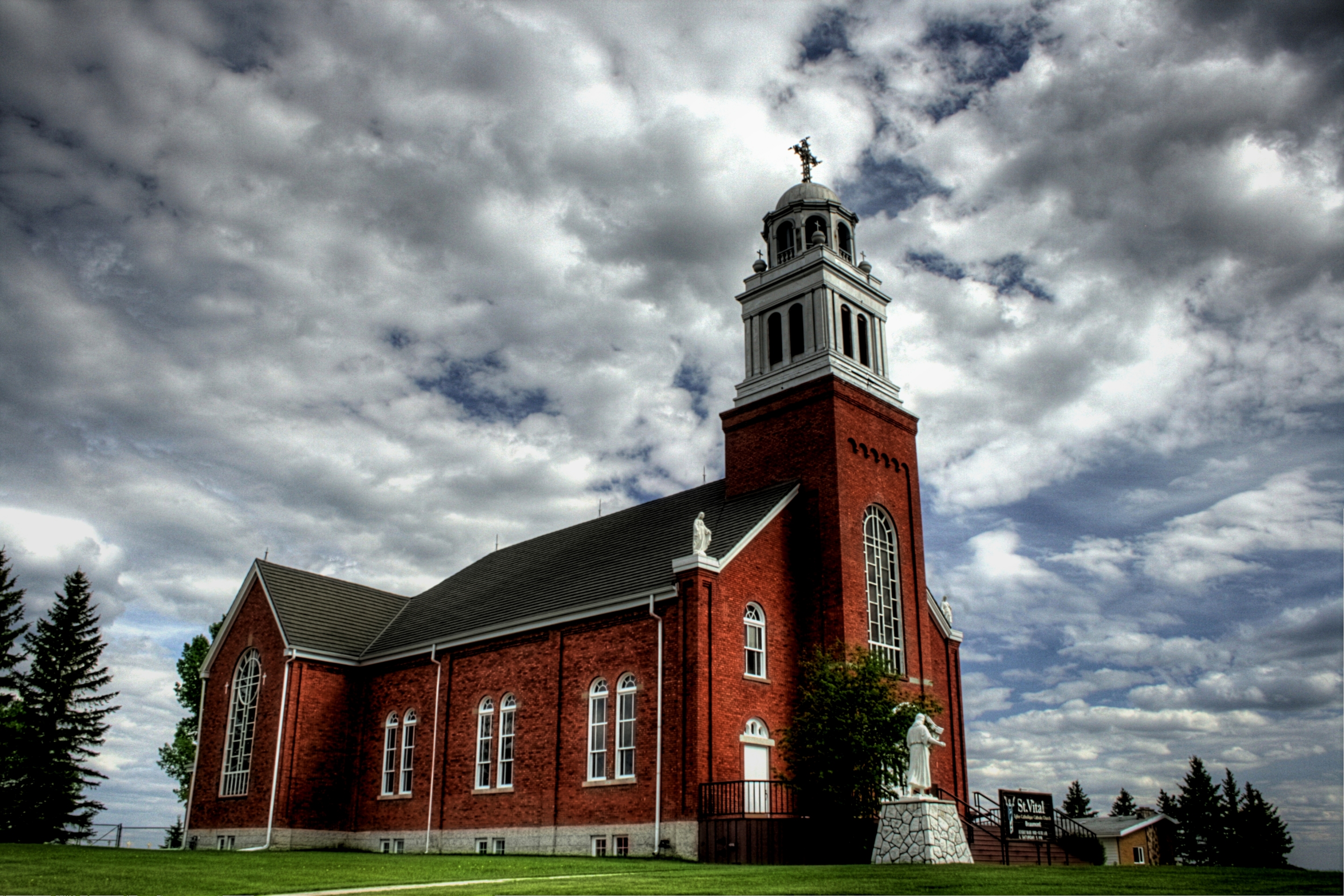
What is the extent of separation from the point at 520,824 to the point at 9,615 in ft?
94.0

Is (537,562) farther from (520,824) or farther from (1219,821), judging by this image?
(1219,821)

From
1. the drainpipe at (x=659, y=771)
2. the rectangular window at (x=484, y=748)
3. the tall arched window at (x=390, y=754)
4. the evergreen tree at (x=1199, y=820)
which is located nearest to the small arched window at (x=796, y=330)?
the drainpipe at (x=659, y=771)

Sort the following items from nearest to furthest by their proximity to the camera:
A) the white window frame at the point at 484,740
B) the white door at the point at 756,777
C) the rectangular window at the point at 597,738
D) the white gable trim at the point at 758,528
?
the white door at the point at 756,777 → the white gable trim at the point at 758,528 → the rectangular window at the point at 597,738 → the white window frame at the point at 484,740

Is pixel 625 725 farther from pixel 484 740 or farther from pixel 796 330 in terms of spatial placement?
pixel 796 330

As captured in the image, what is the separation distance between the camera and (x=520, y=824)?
29641 mm

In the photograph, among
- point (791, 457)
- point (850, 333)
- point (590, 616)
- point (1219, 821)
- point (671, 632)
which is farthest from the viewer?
point (1219, 821)

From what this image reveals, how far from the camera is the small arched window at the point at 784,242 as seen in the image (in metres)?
35.8

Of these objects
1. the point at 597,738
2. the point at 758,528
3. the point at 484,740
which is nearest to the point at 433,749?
the point at 484,740

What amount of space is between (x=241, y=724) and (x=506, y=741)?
1340 centimetres

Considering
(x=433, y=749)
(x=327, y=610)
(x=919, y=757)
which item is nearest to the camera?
(x=919, y=757)

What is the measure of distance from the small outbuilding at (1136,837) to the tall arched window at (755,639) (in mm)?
22761

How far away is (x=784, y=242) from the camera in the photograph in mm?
36250

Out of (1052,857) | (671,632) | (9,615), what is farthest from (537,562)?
(9,615)

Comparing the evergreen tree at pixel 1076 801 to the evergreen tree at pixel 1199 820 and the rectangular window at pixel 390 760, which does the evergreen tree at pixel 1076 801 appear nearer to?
the evergreen tree at pixel 1199 820
